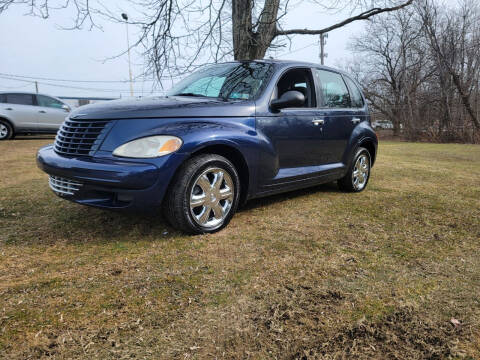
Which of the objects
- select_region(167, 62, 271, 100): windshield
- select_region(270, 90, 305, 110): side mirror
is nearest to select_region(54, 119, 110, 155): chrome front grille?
select_region(167, 62, 271, 100): windshield

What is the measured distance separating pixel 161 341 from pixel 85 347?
0.35 metres

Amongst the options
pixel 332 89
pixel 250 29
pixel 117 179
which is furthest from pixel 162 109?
pixel 250 29

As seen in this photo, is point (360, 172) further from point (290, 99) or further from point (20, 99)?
point (20, 99)

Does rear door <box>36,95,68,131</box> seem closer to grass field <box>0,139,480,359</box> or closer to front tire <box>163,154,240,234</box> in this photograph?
grass field <box>0,139,480,359</box>

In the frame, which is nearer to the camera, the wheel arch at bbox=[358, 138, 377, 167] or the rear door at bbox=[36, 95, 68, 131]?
the wheel arch at bbox=[358, 138, 377, 167]

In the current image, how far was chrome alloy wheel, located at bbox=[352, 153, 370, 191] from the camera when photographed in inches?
195

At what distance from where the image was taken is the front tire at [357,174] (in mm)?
4859

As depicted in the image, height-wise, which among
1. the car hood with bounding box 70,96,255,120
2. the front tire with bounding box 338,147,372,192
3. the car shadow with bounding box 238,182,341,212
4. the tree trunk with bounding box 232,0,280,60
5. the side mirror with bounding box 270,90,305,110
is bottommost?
the car shadow with bounding box 238,182,341,212

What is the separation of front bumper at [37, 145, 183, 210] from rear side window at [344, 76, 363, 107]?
3.17 meters

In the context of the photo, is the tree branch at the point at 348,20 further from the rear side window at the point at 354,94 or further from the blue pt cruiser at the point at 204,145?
the blue pt cruiser at the point at 204,145

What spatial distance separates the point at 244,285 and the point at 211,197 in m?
1.05

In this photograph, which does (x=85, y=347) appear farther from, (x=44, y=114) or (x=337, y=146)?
(x=44, y=114)

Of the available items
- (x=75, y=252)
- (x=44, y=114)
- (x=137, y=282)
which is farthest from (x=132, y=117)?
(x=44, y=114)

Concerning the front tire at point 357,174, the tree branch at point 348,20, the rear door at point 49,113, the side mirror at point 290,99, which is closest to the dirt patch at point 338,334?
the side mirror at point 290,99
